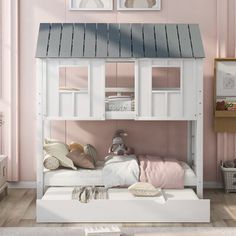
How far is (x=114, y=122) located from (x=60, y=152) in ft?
2.76

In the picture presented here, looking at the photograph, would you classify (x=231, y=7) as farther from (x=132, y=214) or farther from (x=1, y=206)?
(x=1, y=206)

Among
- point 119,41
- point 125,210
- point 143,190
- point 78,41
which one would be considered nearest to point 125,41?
point 119,41

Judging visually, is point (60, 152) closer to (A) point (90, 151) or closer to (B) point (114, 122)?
(A) point (90, 151)

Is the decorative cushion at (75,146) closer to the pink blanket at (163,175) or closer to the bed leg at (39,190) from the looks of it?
the bed leg at (39,190)

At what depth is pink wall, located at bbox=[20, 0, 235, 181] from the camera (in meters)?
4.95

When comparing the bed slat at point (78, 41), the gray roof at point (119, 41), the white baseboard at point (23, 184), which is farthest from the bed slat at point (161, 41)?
the white baseboard at point (23, 184)

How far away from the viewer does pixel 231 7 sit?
495cm

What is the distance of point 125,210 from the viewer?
148 inches

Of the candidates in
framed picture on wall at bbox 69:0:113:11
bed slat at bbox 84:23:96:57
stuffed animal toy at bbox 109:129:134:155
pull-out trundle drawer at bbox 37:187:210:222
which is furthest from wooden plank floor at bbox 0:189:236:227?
framed picture on wall at bbox 69:0:113:11

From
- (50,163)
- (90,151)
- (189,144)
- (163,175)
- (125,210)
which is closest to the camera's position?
(125,210)

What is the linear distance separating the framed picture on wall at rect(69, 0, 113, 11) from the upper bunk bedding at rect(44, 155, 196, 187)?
163cm

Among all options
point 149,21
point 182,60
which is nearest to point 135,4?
point 149,21

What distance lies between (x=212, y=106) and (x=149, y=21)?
3.50ft

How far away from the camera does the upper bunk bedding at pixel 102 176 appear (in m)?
4.15
